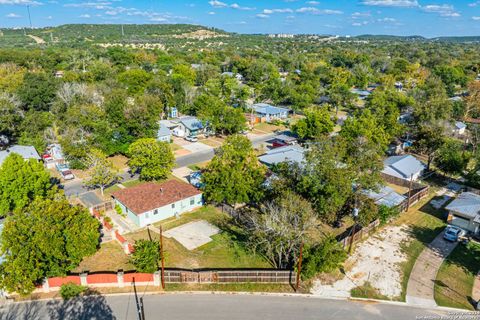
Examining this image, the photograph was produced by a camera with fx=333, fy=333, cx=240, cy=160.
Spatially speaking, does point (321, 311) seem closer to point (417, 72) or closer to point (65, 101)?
point (65, 101)

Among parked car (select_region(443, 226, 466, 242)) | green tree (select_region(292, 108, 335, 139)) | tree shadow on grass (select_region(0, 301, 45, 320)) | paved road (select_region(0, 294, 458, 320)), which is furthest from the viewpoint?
green tree (select_region(292, 108, 335, 139))

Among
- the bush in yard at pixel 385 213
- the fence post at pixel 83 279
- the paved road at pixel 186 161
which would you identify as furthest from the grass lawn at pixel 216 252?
the paved road at pixel 186 161

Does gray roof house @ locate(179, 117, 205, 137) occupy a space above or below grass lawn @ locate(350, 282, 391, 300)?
above

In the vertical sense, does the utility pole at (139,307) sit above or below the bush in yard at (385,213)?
below

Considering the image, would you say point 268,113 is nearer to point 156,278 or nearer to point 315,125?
point 315,125

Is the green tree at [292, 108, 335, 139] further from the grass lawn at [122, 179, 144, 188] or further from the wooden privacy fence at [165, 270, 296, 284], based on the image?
the wooden privacy fence at [165, 270, 296, 284]

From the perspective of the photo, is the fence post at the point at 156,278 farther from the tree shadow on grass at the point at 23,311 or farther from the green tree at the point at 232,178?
the green tree at the point at 232,178

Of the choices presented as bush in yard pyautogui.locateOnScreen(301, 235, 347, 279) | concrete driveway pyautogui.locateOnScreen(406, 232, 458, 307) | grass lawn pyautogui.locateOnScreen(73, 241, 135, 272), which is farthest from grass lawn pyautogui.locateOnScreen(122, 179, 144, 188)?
concrete driveway pyautogui.locateOnScreen(406, 232, 458, 307)
